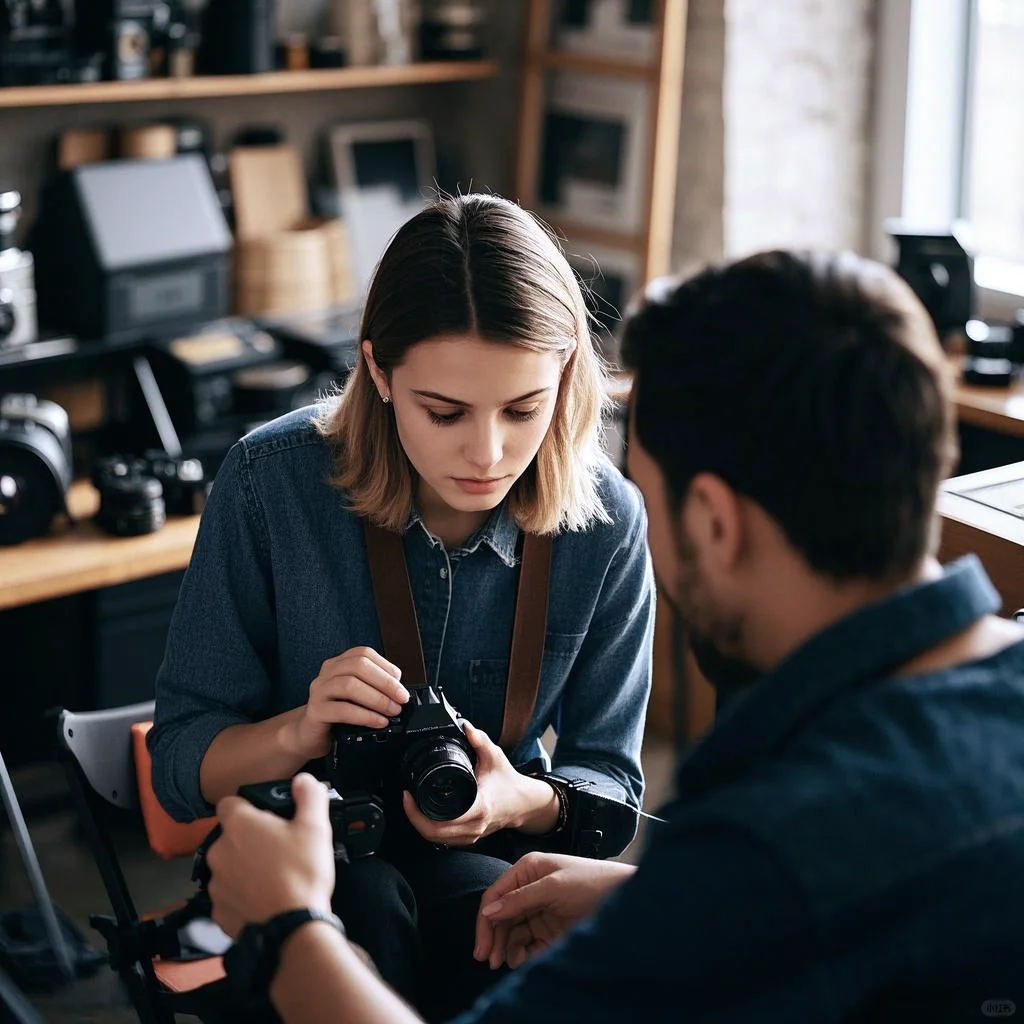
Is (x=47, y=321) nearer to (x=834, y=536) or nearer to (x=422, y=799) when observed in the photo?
(x=422, y=799)

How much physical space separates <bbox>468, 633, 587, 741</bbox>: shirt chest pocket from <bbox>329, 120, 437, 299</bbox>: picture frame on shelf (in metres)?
2.09

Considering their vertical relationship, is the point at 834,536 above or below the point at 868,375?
below

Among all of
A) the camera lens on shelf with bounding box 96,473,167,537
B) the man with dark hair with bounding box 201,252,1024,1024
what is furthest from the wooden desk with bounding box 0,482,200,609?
the man with dark hair with bounding box 201,252,1024,1024

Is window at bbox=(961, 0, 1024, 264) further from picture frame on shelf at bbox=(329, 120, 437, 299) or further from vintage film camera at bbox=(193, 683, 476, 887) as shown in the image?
vintage film camera at bbox=(193, 683, 476, 887)

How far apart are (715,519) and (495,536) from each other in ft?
2.30

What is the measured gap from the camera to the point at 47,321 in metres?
3.04

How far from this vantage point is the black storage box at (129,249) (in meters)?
2.94

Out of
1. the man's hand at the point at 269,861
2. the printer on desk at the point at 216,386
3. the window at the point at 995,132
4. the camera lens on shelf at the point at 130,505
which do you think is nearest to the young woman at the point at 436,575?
the man's hand at the point at 269,861

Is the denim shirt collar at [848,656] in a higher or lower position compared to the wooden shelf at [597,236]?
lower

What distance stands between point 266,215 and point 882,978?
9.75 feet

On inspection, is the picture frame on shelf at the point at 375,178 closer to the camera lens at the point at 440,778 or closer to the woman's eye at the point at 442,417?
the woman's eye at the point at 442,417

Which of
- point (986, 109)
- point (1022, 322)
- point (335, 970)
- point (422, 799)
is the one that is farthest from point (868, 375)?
point (986, 109)

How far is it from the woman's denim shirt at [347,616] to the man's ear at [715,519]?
0.67 m

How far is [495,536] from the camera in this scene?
165cm
